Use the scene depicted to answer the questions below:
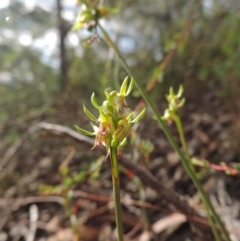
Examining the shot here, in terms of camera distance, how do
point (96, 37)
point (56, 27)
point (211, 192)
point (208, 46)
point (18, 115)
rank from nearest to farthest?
1. point (96, 37)
2. point (211, 192)
3. point (18, 115)
4. point (208, 46)
5. point (56, 27)

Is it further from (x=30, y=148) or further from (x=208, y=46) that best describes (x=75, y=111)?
(x=208, y=46)

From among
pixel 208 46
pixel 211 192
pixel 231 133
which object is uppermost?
pixel 208 46

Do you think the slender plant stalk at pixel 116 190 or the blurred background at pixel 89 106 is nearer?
the slender plant stalk at pixel 116 190

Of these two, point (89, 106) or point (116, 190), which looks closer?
point (116, 190)

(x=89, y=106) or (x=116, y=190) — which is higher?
(x=89, y=106)

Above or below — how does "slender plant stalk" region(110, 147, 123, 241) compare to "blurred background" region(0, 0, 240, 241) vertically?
below

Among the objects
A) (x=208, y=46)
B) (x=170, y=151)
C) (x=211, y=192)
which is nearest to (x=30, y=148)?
(x=170, y=151)

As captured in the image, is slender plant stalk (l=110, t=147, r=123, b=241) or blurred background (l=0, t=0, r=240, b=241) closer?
slender plant stalk (l=110, t=147, r=123, b=241)

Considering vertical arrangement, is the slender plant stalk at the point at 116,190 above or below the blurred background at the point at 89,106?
below
